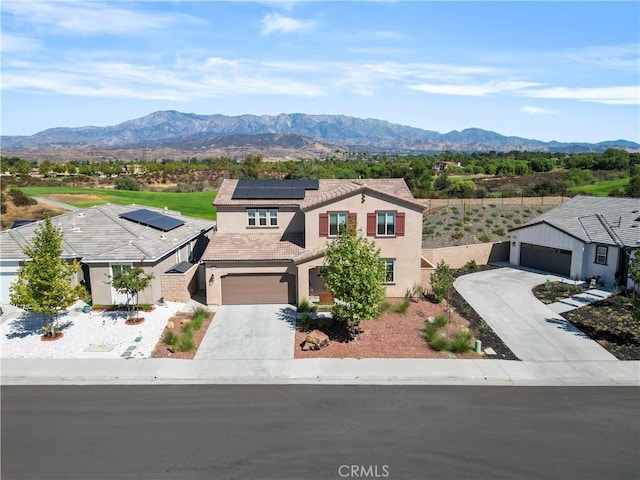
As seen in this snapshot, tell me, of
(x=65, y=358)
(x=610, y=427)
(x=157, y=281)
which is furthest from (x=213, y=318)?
(x=610, y=427)

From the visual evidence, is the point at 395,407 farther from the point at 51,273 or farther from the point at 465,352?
the point at 51,273

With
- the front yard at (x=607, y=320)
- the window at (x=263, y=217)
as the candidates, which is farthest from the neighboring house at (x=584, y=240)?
the window at (x=263, y=217)

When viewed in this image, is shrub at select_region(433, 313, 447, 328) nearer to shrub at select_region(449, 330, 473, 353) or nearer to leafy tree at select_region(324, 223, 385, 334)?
shrub at select_region(449, 330, 473, 353)

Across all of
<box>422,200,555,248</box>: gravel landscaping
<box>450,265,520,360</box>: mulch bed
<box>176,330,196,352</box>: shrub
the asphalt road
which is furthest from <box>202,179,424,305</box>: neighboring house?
<box>422,200,555,248</box>: gravel landscaping

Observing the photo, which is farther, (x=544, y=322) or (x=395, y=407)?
(x=544, y=322)

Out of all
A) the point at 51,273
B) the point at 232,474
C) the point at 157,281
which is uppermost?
the point at 51,273

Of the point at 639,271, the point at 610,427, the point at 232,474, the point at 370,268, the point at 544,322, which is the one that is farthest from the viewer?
the point at 544,322
